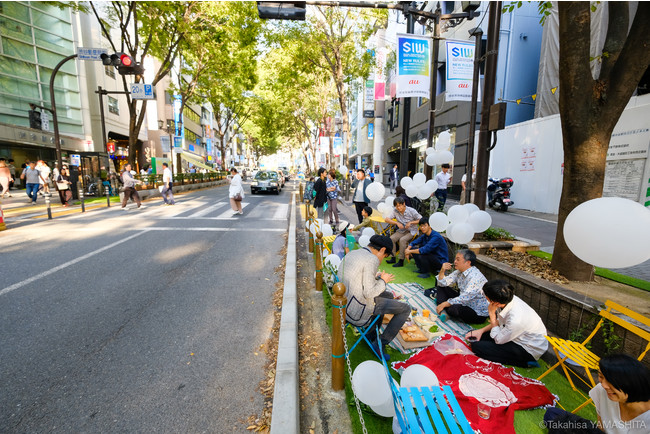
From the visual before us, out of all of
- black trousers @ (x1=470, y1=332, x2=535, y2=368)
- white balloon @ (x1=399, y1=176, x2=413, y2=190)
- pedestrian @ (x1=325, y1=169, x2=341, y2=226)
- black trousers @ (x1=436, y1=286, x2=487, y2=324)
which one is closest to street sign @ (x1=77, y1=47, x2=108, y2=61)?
pedestrian @ (x1=325, y1=169, x2=341, y2=226)

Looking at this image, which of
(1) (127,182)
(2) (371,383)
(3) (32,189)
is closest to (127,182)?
(1) (127,182)

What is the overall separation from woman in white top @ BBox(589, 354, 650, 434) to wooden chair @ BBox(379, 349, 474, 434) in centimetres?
99

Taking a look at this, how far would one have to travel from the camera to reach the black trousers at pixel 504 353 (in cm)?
330

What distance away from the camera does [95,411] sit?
2.65m

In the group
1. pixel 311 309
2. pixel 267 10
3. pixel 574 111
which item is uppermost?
pixel 267 10

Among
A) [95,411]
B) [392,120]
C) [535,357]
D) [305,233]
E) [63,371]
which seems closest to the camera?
[95,411]

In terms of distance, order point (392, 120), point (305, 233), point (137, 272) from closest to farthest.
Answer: point (137, 272) → point (305, 233) → point (392, 120)

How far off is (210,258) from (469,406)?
576cm

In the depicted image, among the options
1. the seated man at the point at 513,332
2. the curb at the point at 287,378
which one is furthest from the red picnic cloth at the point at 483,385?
the curb at the point at 287,378

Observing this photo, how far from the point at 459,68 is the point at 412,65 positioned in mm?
1296

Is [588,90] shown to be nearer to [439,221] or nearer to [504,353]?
[439,221]

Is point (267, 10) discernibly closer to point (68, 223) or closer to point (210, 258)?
point (210, 258)

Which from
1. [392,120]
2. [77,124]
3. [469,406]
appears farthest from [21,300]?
[392,120]

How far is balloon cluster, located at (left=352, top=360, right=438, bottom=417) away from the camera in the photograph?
237 centimetres
